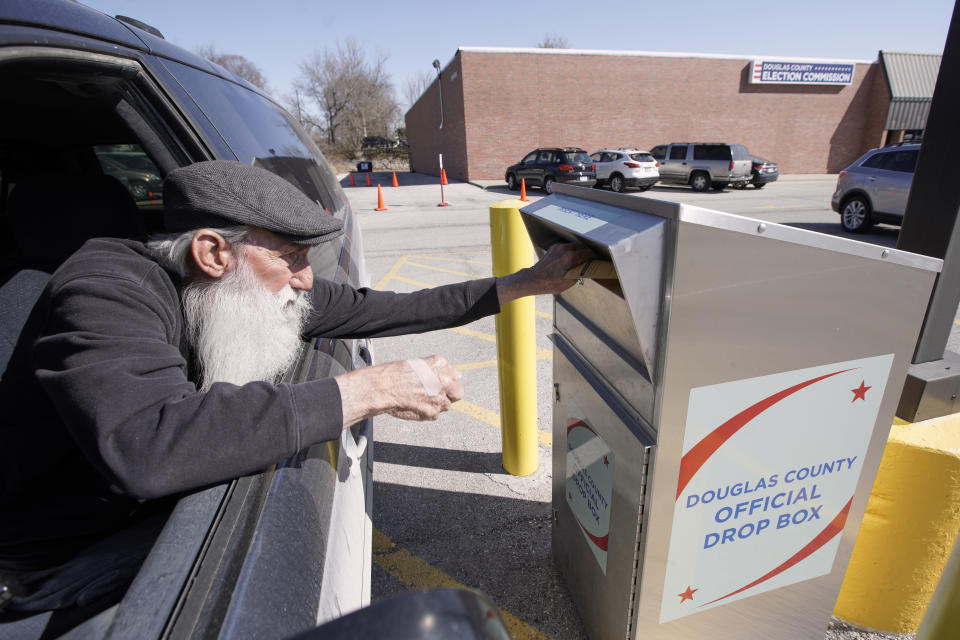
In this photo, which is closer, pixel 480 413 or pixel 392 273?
pixel 480 413

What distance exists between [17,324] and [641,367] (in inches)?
69.2

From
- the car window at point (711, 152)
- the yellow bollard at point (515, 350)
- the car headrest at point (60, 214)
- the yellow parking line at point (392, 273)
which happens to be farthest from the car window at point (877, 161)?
the car headrest at point (60, 214)

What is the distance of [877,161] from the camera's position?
876cm

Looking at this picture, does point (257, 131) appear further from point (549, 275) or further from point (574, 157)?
point (574, 157)

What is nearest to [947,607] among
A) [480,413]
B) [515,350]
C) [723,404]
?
[723,404]

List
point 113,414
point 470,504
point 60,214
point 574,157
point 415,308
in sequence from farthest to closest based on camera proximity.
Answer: point 574,157 → point 470,504 → point 415,308 → point 60,214 → point 113,414

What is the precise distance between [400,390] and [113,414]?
0.57 meters

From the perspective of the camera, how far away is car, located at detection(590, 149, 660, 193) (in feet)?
52.7

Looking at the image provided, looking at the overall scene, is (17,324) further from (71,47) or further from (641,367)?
(641,367)

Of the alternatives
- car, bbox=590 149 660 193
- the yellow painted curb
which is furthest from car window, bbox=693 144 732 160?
the yellow painted curb

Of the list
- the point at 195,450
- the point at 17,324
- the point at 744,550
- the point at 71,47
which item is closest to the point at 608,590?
the point at 744,550

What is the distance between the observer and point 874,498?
1.71m

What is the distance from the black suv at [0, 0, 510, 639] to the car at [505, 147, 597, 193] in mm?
14184

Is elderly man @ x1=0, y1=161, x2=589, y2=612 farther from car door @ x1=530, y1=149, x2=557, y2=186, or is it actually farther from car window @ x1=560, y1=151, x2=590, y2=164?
car door @ x1=530, y1=149, x2=557, y2=186
